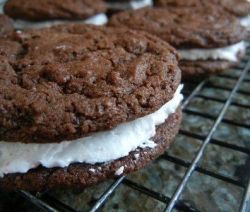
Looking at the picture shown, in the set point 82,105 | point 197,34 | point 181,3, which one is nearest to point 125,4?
point 181,3

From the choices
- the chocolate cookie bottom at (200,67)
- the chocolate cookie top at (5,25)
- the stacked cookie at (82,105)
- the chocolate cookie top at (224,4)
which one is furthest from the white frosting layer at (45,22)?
the chocolate cookie bottom at (200,67)

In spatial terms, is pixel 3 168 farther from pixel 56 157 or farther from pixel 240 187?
pixel 240 187

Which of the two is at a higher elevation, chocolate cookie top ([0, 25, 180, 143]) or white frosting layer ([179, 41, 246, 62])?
white frosting layer ([179, 41, 246, 62])

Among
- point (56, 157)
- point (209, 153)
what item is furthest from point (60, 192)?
point (209, 153)

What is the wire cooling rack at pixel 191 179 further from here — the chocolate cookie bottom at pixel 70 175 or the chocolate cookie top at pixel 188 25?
the chocolate cookie top at pixel 188 25

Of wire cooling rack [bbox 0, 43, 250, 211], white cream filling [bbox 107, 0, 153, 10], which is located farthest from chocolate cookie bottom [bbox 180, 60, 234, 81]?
white cream filling [bbox 107, 0, 153, 10]

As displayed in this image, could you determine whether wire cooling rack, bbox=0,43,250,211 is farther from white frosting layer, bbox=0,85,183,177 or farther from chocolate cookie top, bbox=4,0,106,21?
chocolate cookie top, bbox=4,0,106,21
